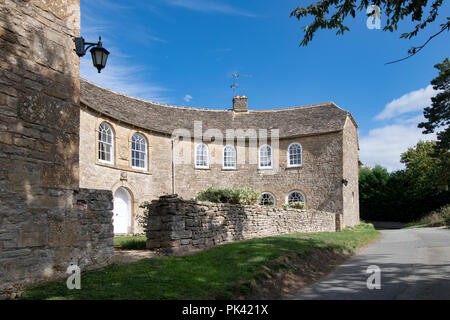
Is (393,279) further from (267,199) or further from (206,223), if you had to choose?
(267,199)

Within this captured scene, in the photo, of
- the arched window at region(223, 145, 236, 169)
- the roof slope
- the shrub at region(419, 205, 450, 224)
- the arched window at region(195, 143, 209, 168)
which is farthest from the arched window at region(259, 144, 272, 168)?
the shrub at region(419, 205, 450, 224)

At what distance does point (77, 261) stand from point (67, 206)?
111cm

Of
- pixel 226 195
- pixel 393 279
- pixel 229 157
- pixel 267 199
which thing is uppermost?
pixel 229 157

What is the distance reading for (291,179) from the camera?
2470cm

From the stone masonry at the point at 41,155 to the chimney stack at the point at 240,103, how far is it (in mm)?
21663

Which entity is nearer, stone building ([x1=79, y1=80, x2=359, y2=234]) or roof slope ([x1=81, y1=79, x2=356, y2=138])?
stone building ([x1=79, y1=80, x2=359, y2=234])

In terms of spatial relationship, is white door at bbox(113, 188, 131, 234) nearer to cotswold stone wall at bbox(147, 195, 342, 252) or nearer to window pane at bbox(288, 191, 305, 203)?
cotswold stone wall at bbox(147, 195, 342, 252)

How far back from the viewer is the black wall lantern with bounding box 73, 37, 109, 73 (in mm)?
6766

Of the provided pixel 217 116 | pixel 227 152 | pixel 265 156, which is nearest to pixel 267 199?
pixel 265 156

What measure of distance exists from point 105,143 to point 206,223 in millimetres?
9841

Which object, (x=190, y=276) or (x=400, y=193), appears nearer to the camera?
(x=190, y=276)

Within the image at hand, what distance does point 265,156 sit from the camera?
2564cm

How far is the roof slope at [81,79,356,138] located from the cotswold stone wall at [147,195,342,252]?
9.80 metres
